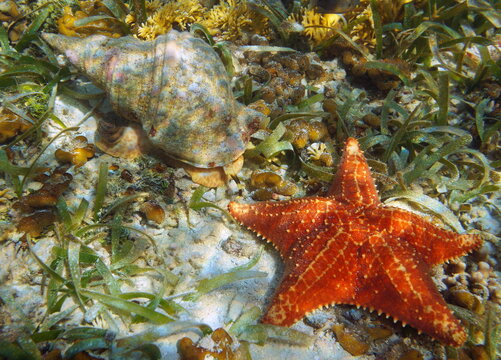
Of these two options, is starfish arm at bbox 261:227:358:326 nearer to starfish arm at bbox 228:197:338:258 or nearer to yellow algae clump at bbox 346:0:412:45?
starfish arm at bbox 228:197:338:258

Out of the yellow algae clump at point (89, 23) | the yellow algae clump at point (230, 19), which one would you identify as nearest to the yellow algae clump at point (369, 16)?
the yellow algae clump at point (230, 19)

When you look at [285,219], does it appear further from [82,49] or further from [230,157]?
[82,49]

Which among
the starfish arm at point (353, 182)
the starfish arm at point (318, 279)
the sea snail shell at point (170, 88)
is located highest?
the sea snail shell at point (170, 88)

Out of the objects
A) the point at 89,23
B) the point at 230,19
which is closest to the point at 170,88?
the point at 89,23

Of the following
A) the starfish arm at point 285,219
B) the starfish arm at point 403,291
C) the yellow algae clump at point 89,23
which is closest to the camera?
the starfish arm at point 403,291

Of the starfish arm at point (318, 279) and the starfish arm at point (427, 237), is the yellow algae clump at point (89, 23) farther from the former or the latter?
the starfish arm at point (427, 237)

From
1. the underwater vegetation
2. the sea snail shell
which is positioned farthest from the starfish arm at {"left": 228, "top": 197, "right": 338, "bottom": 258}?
the sea snail shell

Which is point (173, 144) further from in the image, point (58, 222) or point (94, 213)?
point (58, 222)
